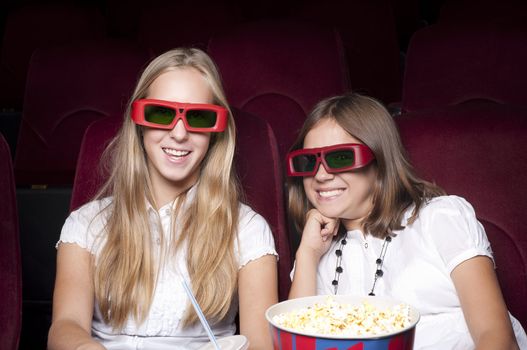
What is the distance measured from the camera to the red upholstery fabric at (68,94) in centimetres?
219

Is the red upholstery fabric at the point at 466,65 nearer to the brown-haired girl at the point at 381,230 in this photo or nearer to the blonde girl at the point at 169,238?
the brown-haired girl at the point at 381,230

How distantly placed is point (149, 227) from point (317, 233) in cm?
31

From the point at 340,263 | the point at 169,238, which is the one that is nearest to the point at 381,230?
the point at 340,263

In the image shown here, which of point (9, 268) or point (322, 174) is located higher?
point (322, 174)

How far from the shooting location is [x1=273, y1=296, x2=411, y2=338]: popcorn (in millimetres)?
747

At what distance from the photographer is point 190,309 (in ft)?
4.33

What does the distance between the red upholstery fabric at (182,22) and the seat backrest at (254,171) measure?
1399 mm

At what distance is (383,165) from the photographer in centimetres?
139

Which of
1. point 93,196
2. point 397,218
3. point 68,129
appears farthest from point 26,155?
point 397,218

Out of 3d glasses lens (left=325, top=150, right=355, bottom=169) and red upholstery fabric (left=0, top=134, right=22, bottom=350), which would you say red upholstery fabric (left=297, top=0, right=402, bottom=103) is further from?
red upholstery fabric (left=0, top=134, right=22, bottom=350)

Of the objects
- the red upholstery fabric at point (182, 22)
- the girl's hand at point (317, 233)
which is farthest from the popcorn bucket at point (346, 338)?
the red upholstery fabric at point (182, 22)

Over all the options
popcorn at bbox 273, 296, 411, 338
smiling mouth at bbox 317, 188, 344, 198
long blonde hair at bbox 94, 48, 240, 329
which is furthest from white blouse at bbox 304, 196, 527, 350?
popcorn at bbox 273, 296, 411, 338

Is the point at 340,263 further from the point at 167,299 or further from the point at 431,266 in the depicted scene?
the point at 167,299

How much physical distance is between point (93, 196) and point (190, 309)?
309 millimetres
